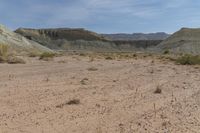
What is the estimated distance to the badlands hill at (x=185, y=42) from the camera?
116 meters

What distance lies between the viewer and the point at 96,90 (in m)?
18.6

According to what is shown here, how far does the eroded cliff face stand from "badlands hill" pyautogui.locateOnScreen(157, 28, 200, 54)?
52.3ft

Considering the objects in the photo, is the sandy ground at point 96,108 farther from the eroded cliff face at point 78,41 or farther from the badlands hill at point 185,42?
the eroded cliff face at point 78,41

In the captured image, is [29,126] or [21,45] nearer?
[29,126]

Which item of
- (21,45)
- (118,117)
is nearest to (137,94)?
(118,117)

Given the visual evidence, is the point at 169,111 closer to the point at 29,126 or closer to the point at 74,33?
the point at 29,126

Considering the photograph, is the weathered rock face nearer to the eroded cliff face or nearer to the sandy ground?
the eroded cliff face

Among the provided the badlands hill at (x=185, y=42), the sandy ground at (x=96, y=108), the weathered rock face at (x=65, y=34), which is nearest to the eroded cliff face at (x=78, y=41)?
the weathered rock face at (x=65, y=34)

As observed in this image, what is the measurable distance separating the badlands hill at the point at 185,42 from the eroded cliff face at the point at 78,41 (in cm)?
1595

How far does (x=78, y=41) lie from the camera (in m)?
178

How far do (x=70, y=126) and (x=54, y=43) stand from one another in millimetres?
164393

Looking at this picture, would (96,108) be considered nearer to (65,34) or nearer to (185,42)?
(185,42)

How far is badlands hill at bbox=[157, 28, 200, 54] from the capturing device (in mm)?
116438

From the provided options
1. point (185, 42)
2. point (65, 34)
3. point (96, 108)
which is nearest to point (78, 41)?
point (65, 34)
